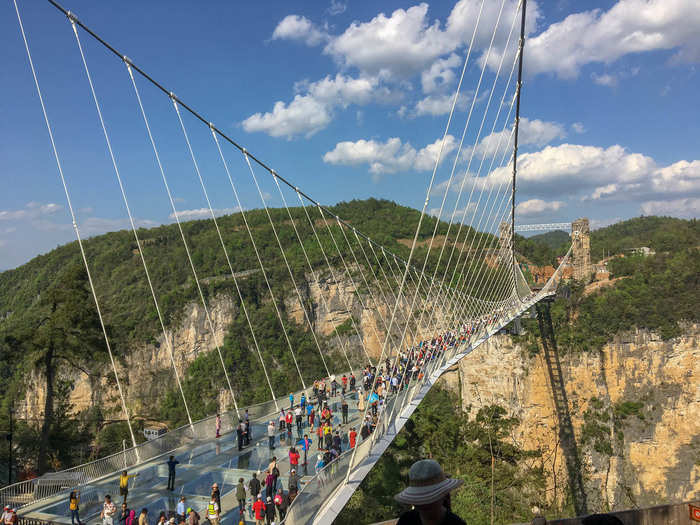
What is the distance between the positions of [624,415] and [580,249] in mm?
15581

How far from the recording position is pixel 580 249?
125ft

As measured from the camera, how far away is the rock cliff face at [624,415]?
25.3m

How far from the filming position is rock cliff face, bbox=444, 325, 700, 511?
83.1 ft

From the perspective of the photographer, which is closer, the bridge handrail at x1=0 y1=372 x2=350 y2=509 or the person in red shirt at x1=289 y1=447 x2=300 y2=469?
the bridge handrail at x1=0 y1=372 x2=350 y2=509

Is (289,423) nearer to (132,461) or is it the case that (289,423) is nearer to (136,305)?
(132,461)

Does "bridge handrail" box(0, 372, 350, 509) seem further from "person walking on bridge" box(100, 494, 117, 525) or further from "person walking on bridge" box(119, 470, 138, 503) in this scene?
"person walking on bridge" box(100, 494, 117, 525)

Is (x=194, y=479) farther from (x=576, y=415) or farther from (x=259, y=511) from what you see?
(x=576, y=415)

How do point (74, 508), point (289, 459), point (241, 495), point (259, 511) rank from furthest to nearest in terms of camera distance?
point (289, 459) < point (241, 495) < point (259, 511) < point (74, 508)

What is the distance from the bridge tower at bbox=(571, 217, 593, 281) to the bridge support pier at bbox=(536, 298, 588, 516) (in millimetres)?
8274

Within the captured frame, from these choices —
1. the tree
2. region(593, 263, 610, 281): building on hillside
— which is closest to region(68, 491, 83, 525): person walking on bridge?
the tree

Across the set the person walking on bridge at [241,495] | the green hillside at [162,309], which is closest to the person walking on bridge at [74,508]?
the person walking on bridge at [241,495]

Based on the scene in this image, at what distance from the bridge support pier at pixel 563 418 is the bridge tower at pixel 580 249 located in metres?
8.27

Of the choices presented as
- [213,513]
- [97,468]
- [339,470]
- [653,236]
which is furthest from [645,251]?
[97,468]

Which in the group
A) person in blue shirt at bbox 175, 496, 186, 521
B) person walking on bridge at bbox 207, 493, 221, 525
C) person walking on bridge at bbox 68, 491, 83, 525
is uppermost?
person walking on bridge at bbox 68, 491, 83, 525
